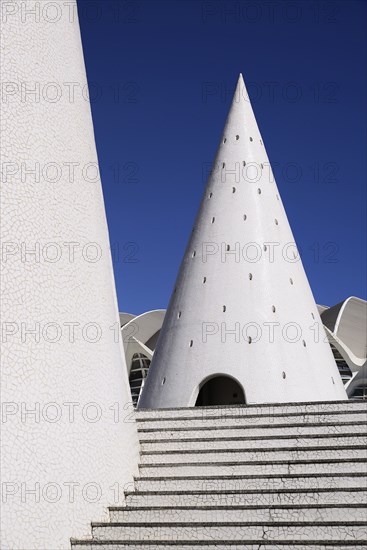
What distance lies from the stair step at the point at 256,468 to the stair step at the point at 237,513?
0.53 metres

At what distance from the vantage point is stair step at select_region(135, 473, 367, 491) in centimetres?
569

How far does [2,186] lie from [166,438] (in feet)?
10.9

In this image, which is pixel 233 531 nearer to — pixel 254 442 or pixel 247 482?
pixel 247 482

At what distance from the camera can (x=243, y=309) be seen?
10.8 m

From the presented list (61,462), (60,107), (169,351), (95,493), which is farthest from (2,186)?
(169,351)

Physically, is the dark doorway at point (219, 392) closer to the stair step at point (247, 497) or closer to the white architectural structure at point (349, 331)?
the stair step at point (247, 497)

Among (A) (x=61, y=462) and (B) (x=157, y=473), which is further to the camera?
(B) (x=157, y=473)

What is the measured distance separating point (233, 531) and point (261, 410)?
6.41 ft

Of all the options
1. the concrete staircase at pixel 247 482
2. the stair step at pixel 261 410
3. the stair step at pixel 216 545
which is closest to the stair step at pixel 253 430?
the concrete staircase at pixel 247 482

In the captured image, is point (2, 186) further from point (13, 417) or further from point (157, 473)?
point (157, 473)

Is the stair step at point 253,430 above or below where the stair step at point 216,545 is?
above

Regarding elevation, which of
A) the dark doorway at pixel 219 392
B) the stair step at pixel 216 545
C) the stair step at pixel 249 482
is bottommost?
the stair step at pixel 216 545

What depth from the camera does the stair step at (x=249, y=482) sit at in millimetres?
5691

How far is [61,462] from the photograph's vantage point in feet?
17.4
